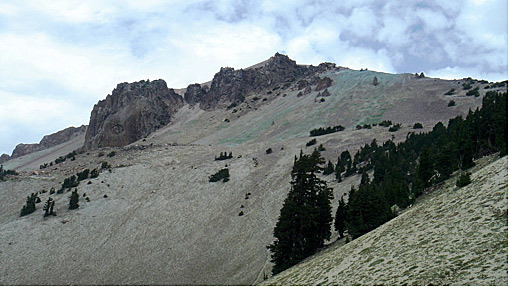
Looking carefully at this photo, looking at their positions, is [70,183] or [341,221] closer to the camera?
[341,221]

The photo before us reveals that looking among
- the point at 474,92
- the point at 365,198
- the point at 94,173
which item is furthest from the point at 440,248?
the point at 474,92

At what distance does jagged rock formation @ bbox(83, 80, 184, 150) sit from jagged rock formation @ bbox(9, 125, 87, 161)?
2728 centimetres

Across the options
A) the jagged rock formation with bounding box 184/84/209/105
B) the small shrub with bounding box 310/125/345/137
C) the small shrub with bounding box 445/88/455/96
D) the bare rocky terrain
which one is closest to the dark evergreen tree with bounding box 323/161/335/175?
the bare rocky terrain

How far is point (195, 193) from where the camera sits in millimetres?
52750

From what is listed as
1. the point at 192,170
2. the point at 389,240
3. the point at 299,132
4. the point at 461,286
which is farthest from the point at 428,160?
the point at 299,132

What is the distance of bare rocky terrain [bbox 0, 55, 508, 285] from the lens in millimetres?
35688

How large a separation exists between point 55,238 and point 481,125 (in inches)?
1684

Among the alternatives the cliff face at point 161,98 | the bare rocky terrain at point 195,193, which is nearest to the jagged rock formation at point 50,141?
→ the cliff face at point 161,98

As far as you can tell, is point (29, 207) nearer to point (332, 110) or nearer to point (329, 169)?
point (329, 169)

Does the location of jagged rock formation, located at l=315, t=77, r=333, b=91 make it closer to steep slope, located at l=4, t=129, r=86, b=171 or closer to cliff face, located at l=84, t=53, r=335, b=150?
cliff face, located at l=84, t=53, r=335, b=150

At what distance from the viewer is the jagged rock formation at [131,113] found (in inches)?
4093

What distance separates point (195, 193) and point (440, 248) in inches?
1624

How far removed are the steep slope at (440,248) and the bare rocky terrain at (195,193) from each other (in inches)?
466

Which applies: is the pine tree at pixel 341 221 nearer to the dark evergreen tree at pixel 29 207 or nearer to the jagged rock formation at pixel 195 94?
the dark evergreen tree at pixel 29 207
